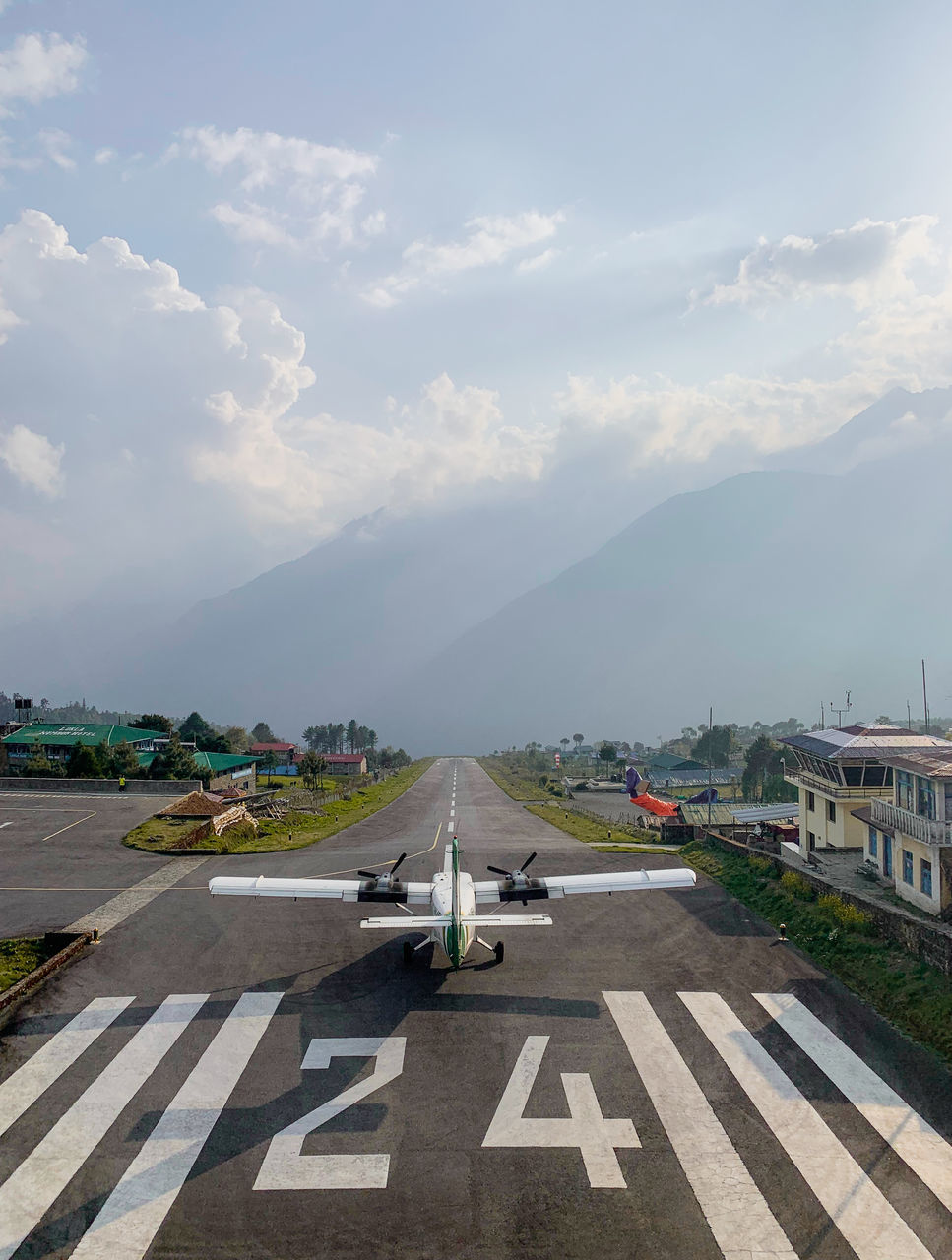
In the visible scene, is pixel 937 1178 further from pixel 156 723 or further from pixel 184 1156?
pixel 156 723

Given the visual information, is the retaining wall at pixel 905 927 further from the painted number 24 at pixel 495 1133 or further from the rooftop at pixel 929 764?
the painted number 24 at pixel 495 1133

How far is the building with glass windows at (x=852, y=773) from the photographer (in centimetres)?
3712

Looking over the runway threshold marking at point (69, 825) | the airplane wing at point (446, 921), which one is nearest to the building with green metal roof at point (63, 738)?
the runway threshold marking at point (69, 825)

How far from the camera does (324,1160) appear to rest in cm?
1491

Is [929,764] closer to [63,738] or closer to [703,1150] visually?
[703,1150]

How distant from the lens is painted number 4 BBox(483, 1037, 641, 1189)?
14.8 meters

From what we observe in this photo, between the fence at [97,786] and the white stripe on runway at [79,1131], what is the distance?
44.6m

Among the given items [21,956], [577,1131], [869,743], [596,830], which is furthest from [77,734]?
[577,1131]

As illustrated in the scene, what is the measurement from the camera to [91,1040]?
19.7 m

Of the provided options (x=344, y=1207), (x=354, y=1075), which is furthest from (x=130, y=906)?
(x=344, y=1207)

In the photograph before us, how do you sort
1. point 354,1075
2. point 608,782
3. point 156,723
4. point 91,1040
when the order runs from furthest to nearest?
1. point 608,782
2. point 156,723
3. point 91,1040
4. point 354,1075

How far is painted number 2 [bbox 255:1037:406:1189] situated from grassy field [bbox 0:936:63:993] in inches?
480

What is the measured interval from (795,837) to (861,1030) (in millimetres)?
35822

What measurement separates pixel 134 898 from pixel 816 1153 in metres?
29.1
